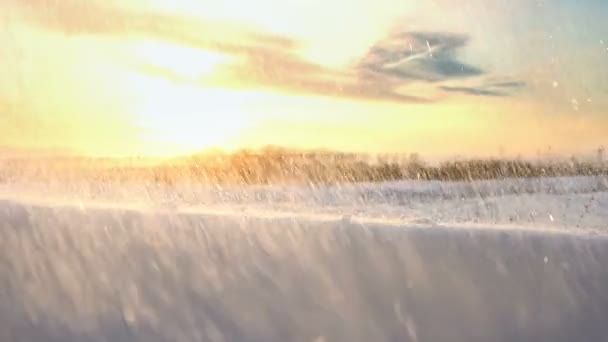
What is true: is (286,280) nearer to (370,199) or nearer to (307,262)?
(307,262)

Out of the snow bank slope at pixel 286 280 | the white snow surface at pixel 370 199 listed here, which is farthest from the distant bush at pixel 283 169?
the snow bank slope at pixel 286 280

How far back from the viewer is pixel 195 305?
361 centimetres

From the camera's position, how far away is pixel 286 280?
12.4ft

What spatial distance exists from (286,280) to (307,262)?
0.18 meters

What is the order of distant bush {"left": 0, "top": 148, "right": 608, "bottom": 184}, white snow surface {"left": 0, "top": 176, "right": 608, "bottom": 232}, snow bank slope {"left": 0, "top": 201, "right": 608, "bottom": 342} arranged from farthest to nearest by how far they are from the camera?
white snow surface {"left": 0, "top": 176, "right": 608, "bottom": 232} → distant bush {"left": 0, "top": 148, "right": 608, "bottom": 184} → snow bank slope {"left": 0, "top": 201, "right": 608, "bottom": 342}

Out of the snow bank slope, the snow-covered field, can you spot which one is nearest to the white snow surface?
the snow-covered field

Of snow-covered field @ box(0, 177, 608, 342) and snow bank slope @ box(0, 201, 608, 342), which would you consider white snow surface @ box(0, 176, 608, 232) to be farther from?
snow bank slope @ box(0, 201, 608, 342)

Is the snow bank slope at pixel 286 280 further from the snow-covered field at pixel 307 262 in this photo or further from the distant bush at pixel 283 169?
the distant bush at pixel 283 169

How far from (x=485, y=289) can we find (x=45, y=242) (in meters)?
2.27

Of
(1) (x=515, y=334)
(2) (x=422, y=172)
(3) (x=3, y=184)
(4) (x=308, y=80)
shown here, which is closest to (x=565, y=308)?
(1) (x=515, y=334)

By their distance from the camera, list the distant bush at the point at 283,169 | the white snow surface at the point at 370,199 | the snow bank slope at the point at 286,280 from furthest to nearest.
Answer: the white snow surface at the point at 370,199, the distant bush at the point at 283,169, the snow bank slope at the point at 286,280

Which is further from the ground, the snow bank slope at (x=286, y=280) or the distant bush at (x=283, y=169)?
the distant bush at (x=283, y=169)

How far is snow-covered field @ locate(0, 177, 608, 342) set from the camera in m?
3.49

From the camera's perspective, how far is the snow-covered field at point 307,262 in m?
3.49
